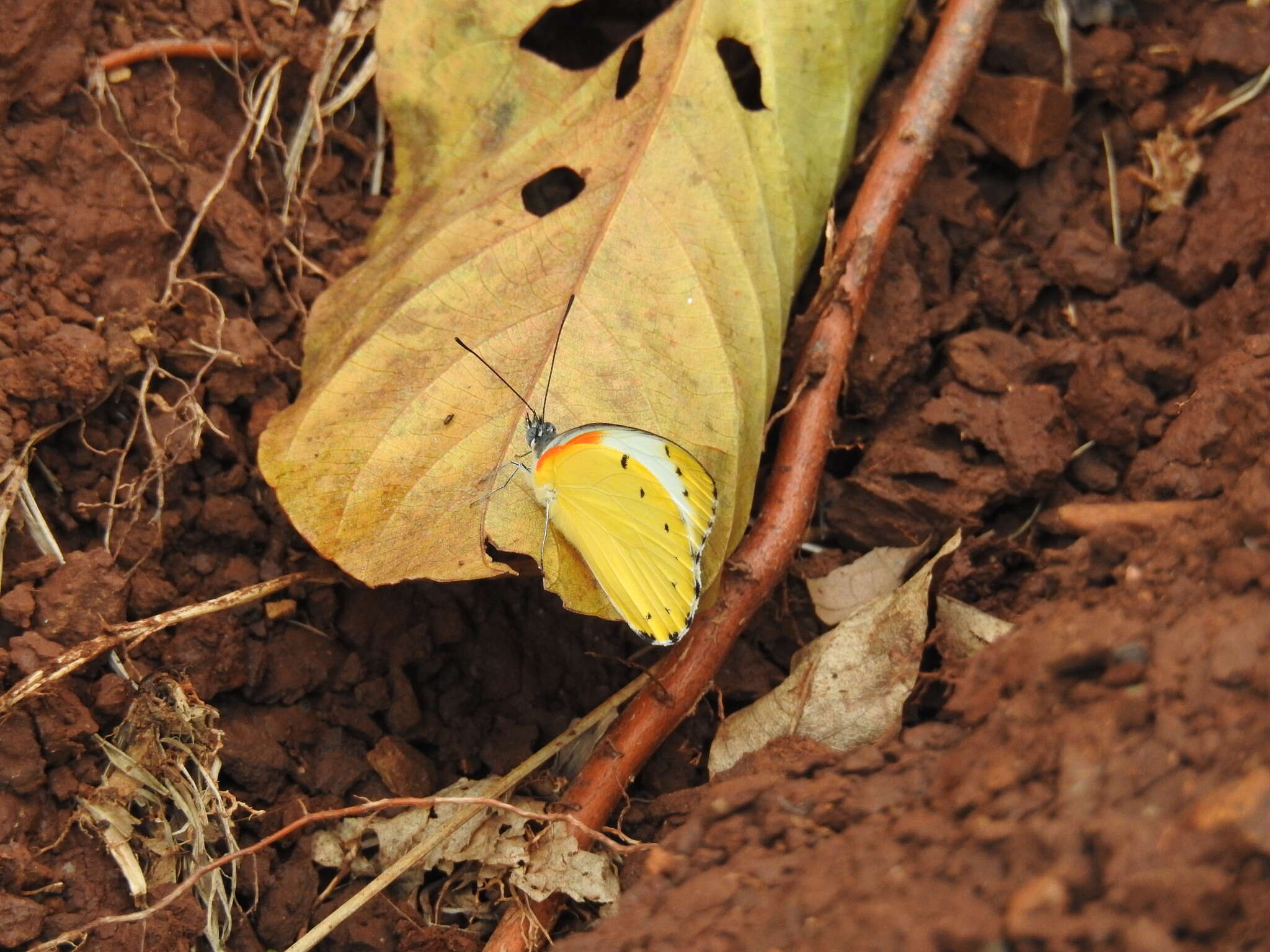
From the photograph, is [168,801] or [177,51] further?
[177,51]

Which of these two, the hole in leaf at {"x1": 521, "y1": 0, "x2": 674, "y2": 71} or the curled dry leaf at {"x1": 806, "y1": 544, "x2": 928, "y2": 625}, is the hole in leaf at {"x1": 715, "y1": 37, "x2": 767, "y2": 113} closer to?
the hole in leaf at {"x1": 521, "y1": 0, "x2": 674, "y2": 71}

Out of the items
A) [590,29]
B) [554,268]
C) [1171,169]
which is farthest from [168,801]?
[1171,169]

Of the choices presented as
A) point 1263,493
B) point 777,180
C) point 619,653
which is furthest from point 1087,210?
point 619,653

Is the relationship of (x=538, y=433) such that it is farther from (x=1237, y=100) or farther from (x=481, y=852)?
(x=1237, y=100)

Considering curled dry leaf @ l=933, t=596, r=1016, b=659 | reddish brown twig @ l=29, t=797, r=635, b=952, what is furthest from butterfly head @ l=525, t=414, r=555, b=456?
curled dry leaf @ l=933, t=596, r=1016, b=659

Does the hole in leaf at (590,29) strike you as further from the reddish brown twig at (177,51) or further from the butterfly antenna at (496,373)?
the butterfly antenna at (496,373)

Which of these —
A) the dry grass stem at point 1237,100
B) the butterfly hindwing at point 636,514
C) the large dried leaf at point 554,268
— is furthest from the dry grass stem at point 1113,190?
the butterfly hindwing at point 636,514
